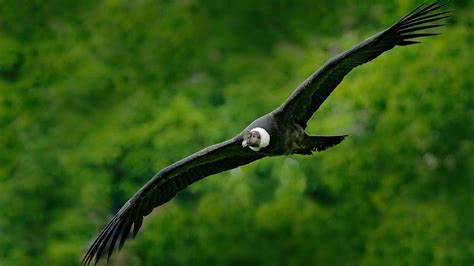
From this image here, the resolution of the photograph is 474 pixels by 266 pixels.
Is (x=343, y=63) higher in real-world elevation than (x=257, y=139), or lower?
higher

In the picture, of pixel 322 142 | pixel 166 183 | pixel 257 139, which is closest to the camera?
pixel 257 139

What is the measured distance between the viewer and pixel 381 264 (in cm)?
2056

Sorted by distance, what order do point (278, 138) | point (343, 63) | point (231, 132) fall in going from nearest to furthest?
point (343, 63)
point (278, 138)
point (231, 132)

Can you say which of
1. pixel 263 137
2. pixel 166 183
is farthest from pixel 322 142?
pixel 166 183

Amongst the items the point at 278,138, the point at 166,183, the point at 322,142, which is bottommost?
the point at 322,142

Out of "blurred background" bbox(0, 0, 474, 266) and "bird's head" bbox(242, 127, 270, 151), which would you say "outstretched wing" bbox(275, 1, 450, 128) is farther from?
"blurred background" bbox(0, 0, 474, 266)

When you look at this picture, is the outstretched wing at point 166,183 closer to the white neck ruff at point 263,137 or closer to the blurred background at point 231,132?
the white neck ruff at point 263,137

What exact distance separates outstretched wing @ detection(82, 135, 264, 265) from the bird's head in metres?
0.64

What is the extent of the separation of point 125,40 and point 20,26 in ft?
8.41

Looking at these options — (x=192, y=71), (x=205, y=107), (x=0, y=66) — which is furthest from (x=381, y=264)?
(x=0, y=66)

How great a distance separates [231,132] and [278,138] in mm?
12278

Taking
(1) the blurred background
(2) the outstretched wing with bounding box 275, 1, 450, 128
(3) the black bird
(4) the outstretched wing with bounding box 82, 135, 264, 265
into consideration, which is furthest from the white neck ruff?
(1) the blurred background

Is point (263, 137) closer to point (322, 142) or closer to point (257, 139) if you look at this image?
point (257, 139)

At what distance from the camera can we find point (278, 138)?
11.4 m
